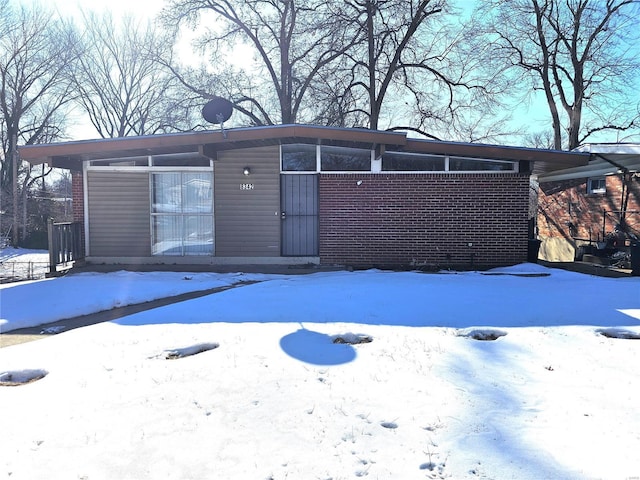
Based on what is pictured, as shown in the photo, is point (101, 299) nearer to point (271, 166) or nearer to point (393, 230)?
point (271, 166)

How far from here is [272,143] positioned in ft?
31.0

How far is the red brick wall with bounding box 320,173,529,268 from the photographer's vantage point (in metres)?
9.46

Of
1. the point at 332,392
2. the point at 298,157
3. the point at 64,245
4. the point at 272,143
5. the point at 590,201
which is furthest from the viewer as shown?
the point at 590,201

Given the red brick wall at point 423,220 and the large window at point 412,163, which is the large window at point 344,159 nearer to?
the red brick wall at point 423,220

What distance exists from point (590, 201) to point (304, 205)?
367 inches

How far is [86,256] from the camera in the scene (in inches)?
385

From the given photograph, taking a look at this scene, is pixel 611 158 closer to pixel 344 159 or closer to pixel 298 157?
pixel 344 159

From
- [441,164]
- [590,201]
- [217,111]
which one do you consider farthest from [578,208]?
[217,111]

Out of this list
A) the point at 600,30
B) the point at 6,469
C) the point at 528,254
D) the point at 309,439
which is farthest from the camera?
the point at 600,30

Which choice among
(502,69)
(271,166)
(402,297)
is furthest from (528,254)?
(502,69)

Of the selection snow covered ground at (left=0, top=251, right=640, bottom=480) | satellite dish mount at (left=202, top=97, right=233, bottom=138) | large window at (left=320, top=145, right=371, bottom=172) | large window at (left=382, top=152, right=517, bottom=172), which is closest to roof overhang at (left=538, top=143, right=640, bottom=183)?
large window at (left=382, top=152, right=517, bottom=172)

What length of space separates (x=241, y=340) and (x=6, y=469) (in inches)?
89.9

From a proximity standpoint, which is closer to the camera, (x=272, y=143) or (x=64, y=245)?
(x=64, y=245)

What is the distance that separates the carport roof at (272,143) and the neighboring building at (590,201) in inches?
80.0
